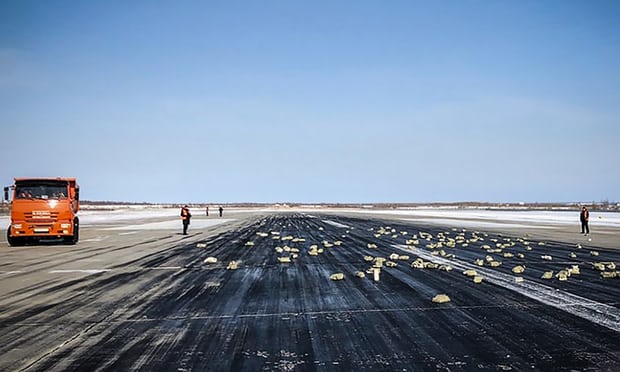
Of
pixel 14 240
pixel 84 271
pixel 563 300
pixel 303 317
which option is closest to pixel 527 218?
pixel 563 300

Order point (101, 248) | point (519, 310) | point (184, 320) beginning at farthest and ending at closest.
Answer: point (101, 248) → point (519, 310) → point (184, 320)

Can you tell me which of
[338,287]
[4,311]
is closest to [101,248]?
[4,311]

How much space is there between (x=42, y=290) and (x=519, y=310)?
11069 millimetres

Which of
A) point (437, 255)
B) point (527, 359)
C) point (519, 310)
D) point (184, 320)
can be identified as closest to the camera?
point (527, 359)

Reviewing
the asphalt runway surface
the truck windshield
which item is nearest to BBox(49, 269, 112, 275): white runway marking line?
the asphalt runway surface

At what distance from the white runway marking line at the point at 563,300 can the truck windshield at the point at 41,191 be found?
20624mm

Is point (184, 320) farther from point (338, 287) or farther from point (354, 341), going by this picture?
point (338, 287)

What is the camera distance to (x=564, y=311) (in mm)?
8484

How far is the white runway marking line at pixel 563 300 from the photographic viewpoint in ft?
25.9

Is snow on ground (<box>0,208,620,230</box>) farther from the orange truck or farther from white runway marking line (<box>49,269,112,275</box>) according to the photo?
white runway marking line (<box>49,269,112,275</box>)

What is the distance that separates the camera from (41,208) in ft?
74.5

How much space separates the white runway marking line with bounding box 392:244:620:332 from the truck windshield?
20.6 metres

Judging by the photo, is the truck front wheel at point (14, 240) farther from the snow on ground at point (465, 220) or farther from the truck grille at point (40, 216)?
the snow on ground at point (465, 220)

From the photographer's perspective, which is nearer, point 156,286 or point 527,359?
point 527,359
